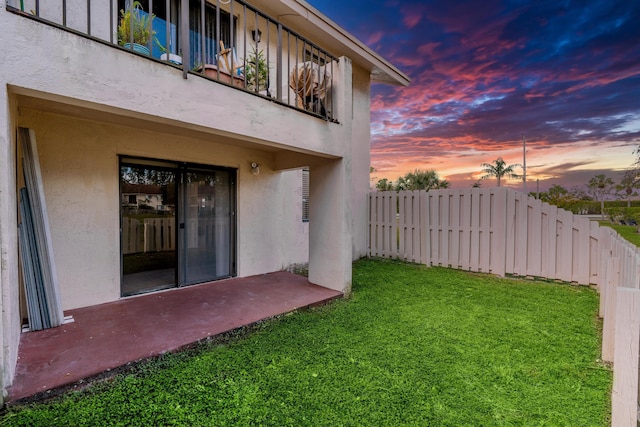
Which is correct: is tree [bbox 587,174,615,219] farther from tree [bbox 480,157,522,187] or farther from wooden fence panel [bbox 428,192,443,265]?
wooden fence panel [bbox 428,192,443,265]

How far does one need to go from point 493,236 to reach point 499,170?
2758cm

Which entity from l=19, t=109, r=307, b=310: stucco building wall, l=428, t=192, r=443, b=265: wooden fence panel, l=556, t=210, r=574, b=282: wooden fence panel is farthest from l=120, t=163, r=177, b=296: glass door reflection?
l=556, t=210, r=574, b=282: wooden fence panel

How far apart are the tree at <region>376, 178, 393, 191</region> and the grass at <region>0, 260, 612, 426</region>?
21.9 metres

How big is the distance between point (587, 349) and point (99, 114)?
277 inches

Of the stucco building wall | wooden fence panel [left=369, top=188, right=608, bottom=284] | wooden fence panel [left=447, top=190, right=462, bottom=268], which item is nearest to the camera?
the stucco building wall

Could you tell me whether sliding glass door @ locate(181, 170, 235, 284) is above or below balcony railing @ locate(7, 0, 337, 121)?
below

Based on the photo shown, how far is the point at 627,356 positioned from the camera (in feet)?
5.80

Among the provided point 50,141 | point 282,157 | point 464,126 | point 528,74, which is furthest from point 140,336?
point 464,126

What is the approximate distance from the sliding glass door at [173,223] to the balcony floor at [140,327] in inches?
17.0

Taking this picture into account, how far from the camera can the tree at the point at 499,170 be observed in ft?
96.9

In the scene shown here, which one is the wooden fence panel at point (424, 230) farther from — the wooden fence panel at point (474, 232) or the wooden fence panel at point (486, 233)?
the wooden fence panel at point (474, 232)

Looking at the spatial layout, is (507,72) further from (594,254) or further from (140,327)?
(140,327)

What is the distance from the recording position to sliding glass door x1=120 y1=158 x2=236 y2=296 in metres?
5.19

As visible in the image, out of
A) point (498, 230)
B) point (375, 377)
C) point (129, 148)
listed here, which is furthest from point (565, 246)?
point (129, 148)
